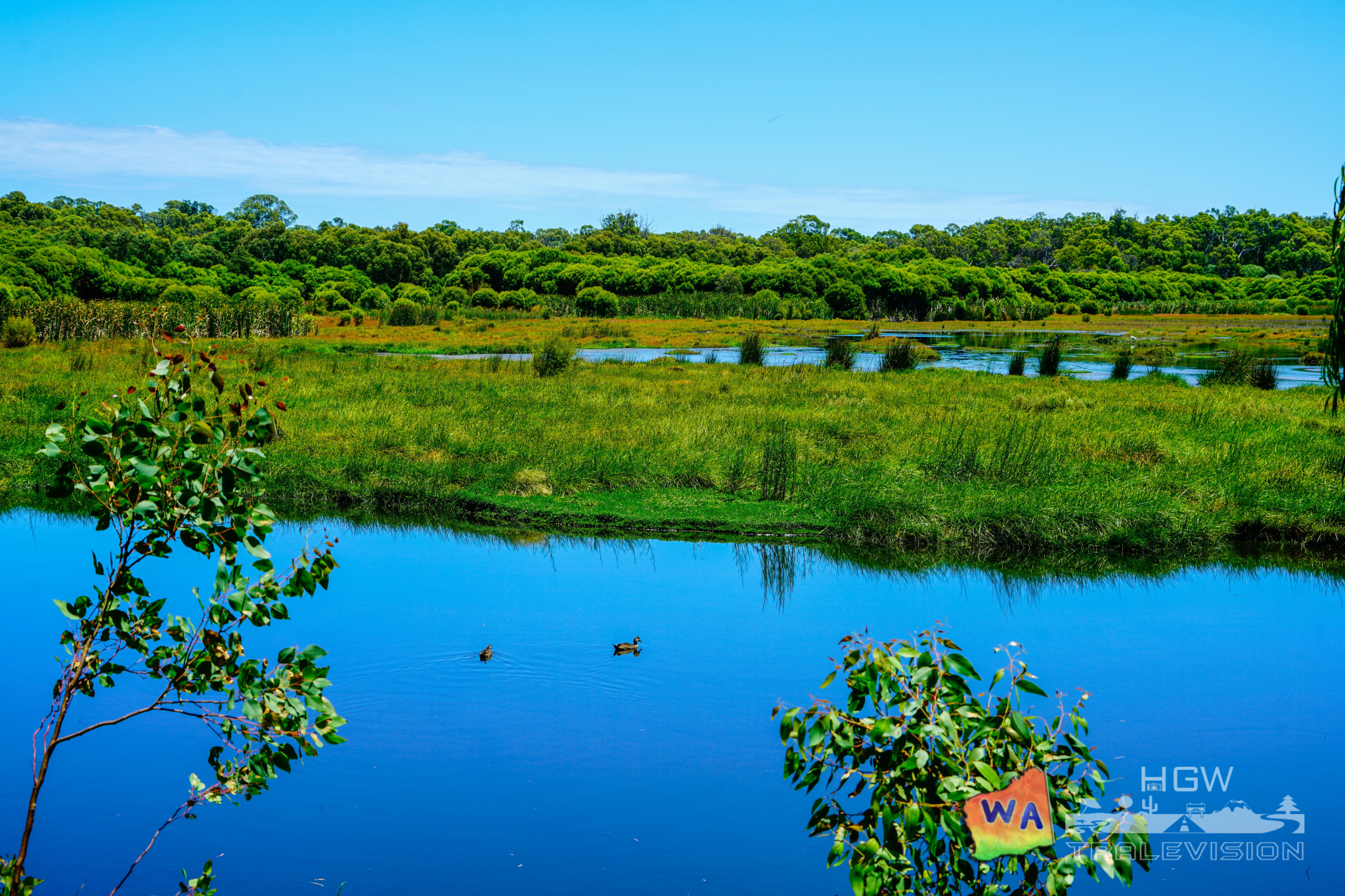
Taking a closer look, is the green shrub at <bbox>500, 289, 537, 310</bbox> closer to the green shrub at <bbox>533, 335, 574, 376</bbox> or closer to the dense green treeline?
the dense green treeline

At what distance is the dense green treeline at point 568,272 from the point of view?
2174 inches

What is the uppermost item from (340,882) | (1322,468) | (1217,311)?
(1217,311)

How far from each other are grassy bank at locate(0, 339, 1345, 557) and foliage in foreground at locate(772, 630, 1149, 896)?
7.44m

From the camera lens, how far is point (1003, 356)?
35031mm

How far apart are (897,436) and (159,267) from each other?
65.7 m

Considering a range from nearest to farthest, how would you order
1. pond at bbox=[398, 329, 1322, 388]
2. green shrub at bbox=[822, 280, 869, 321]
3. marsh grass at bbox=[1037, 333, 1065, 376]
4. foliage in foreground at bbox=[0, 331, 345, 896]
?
foliage in foreground at bbox=[0, 331, 345, 896]
marsh grass at bbox=[1037, 333, 1065, 376]
pond at bbox=[398, 329, 1322, 388]
green shrub at bbox=[822, 280, 869, 321]

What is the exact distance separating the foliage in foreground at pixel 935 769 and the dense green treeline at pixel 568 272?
113 ft

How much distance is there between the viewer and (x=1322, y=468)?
13.1 meters

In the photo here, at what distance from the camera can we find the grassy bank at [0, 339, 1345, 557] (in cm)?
1130

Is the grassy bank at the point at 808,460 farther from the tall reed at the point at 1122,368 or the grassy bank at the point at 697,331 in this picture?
the grassy bank at the point at 697,331

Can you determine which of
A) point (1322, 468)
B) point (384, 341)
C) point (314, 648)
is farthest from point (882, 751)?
point (384, 341)

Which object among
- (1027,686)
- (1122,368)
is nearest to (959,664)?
(1027,686)

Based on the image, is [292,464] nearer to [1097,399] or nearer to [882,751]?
[882,751]

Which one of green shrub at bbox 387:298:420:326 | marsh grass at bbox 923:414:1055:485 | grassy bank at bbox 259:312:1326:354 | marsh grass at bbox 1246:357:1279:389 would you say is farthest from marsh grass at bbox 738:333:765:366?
green shrub at bbox 387:298:420:326
